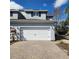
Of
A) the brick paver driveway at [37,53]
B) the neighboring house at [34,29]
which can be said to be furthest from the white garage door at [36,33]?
the brick paver driveway at [37,53]

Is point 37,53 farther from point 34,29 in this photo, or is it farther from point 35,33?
point 34,29

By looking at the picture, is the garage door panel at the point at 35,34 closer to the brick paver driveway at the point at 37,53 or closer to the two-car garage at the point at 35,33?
the two-car garage at the point at 35,33

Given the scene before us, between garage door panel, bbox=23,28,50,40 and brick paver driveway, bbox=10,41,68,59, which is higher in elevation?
garage door panel, bbox=23,28,50,40

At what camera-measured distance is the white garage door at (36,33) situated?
2162cm

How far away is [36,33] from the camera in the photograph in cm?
2180

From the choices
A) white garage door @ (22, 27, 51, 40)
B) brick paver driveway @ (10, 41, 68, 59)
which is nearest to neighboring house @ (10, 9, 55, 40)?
white garage door @ (22, 27, 51, 40)

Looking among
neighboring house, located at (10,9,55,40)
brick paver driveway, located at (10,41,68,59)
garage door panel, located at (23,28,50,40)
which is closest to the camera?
brick paver driveway, located at (10,41,68,59)

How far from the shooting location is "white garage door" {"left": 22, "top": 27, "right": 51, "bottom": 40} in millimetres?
21625

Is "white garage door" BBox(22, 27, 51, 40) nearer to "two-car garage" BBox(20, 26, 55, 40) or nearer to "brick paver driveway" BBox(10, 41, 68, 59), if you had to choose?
"two-car garage" BBox(20, 26, 55, 40)

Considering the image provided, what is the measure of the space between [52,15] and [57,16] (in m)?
1.77

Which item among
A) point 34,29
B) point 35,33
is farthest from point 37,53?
point 34,29
